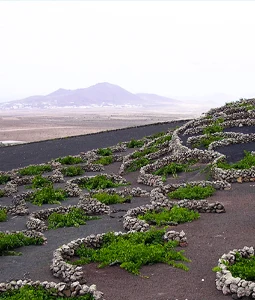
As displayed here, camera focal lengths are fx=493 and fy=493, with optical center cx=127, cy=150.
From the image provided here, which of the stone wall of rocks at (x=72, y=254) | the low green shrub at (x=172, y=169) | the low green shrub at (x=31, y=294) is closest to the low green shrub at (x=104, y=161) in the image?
the low green shrub at (x=172, y=169)

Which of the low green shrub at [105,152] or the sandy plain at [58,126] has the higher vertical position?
the low green shrub at [105,152]

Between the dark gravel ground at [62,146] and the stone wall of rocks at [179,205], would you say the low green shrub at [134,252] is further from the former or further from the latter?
the dark gravel ground at [62,146]

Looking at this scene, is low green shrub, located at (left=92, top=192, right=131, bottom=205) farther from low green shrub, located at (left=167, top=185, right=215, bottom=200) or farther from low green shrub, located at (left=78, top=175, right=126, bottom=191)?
low green shrub, located at (left=78, top=175, right=126, bottom=191)

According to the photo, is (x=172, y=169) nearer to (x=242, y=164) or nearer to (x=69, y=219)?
(x=242, y=164)

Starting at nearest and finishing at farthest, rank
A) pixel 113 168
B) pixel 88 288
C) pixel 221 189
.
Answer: pixel 88 288 → pixel 221 189 → pixel 113 168

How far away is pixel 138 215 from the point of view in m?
19.1

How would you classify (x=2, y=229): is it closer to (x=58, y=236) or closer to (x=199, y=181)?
(x=58, y=236)

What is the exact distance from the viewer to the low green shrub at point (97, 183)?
1053 inches

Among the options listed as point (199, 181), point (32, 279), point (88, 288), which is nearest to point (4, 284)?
point (32, 279)

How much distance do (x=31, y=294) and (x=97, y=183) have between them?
51.4 feet

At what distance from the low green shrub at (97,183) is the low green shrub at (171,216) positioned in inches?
318

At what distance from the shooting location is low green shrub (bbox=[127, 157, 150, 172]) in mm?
31422

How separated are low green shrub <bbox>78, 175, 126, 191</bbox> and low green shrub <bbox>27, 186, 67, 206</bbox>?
2.16 m

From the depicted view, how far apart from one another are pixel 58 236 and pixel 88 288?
19.7 ft
